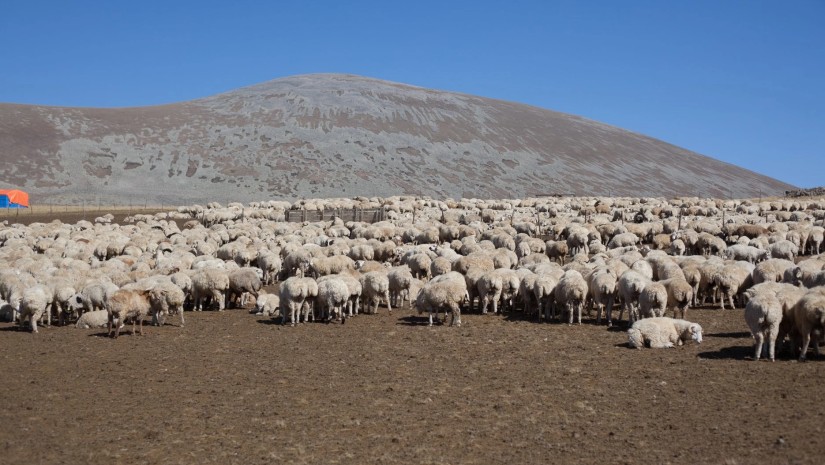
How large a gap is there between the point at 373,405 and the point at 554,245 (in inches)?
710

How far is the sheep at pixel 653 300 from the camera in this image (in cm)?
1459

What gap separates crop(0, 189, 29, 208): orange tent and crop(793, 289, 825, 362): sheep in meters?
68.3

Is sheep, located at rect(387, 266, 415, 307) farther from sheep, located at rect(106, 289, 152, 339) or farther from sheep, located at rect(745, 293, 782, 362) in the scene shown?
sheep, located at rect(745, 293, 782, 362)

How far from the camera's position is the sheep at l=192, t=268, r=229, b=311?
18.7 metres

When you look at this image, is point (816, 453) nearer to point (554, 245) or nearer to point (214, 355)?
point (214, 355)

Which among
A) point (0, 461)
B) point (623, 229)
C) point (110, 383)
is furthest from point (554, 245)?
point (0, 461)

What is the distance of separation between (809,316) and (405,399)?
6.56m

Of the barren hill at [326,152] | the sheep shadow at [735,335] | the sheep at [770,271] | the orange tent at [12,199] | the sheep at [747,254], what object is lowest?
the sheep shadow at [735,335]

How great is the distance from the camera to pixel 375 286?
58.9 feet

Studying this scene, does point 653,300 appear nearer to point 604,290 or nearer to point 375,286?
point 604,290

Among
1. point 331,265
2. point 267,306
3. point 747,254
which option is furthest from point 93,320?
point 747,254

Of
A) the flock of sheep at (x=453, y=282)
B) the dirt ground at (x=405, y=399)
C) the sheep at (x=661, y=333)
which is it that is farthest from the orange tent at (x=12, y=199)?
the sheep at (x=661, y=333)

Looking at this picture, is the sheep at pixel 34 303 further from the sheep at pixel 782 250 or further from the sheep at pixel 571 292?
the sheep at pixel 782 250

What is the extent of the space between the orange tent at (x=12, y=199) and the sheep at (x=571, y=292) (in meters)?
62.9
